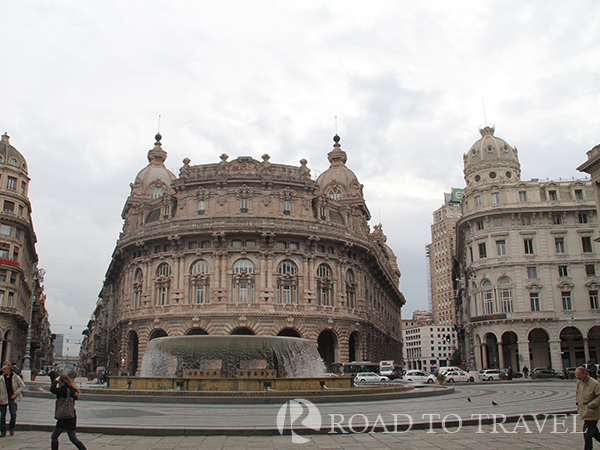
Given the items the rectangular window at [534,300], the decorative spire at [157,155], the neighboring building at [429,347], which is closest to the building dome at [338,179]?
the decorative spire at [157,155]

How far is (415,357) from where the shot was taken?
16512 centimetres

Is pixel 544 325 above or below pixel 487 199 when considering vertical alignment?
below

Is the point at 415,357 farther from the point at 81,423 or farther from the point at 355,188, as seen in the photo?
the point at 81,423

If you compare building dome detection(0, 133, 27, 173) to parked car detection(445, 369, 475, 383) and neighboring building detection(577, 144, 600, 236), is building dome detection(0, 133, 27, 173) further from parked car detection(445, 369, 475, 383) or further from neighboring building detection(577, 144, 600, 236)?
neighboring building detection(577, 144, 600, 236)

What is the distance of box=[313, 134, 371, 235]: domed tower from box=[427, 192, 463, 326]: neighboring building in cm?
7660

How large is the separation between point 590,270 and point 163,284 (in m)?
40.4

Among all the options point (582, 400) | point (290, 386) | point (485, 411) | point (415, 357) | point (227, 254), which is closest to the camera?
point (582, 400)

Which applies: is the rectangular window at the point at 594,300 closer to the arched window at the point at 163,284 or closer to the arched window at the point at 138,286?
the arched window at the point at 163,284

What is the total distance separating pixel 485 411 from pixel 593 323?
41.3 m

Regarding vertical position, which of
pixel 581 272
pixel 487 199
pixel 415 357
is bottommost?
pixel 415 357

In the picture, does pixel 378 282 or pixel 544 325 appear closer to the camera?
pixel 544 325

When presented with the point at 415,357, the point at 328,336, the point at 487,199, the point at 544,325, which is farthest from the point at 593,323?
the point at 415,357

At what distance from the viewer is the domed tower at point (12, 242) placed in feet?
176

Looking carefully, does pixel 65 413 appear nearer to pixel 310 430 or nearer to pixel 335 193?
pixel 310 430
